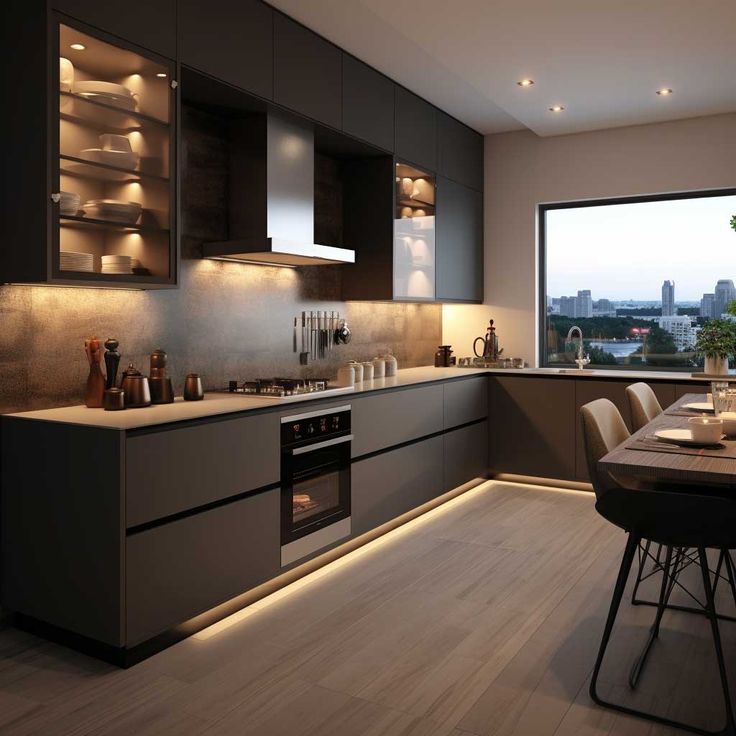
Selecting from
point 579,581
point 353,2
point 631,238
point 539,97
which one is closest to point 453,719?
point 579,581

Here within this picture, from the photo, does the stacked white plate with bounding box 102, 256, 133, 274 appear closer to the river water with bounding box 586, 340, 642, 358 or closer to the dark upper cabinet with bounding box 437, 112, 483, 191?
the dark upper cabinet with bounding box 437, 112, 483, 191

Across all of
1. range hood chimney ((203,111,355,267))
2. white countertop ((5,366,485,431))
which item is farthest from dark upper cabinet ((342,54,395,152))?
white countertop ((5,366,485,431))

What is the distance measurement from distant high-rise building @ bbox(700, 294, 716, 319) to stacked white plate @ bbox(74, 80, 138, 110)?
4.29m

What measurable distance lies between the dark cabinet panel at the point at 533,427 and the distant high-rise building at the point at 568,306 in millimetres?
978

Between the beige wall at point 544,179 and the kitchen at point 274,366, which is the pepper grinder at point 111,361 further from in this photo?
the beige wall at point 544,179

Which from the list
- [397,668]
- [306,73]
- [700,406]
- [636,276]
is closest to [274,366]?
[306,73]

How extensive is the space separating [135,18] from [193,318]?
1.36 metres

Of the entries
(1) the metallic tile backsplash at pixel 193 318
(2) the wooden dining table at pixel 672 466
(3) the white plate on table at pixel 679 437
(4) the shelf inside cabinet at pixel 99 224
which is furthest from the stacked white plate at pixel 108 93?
(3) the white plate on table at pixel 679 437

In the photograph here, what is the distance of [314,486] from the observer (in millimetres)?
3545

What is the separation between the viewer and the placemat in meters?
2.36

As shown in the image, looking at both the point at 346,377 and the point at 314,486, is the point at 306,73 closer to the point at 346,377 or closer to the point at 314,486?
the point at 346,377

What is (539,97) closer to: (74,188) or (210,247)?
(210,247)

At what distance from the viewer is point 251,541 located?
3.11 meters

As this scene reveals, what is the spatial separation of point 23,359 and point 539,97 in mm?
3471
